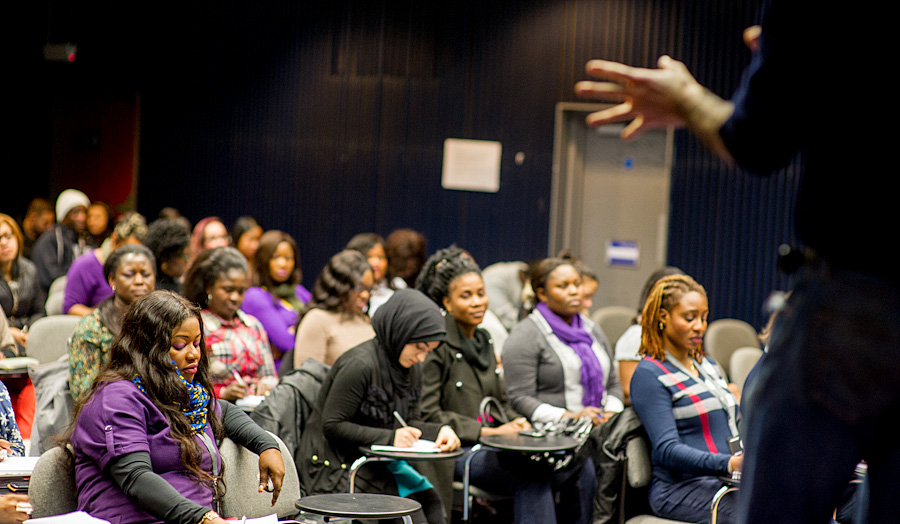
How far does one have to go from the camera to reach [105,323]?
4.21 meters

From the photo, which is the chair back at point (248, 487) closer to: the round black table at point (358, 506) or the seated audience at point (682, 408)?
the round black table at point (358, 506)

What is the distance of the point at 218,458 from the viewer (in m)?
3.23

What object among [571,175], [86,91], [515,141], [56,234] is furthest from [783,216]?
[86,91]

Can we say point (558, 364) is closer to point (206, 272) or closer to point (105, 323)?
point (206, 272)

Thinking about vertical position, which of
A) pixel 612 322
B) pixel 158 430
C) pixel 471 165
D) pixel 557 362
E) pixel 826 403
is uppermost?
pixel 471 165

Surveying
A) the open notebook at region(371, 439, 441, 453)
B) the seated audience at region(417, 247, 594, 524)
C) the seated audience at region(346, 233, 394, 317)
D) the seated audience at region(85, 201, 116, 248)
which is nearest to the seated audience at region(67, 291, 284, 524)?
the open notebook at region(371, 439, 441, 453)

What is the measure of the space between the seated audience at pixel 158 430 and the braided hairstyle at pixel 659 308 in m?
1.88

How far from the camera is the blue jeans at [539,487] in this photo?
452 cm

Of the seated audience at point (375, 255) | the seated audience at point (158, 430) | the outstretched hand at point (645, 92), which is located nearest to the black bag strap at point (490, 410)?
the seated audience at point (158, 430)

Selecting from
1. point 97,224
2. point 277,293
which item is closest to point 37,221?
point 97,224

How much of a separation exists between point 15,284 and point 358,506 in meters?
4.32

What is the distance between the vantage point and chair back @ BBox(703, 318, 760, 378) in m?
7.71

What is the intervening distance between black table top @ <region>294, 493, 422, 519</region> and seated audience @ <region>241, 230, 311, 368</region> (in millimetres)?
2893

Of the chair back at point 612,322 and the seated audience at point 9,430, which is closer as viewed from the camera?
the seated audience at point 9,430
